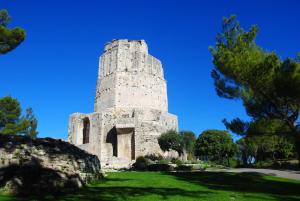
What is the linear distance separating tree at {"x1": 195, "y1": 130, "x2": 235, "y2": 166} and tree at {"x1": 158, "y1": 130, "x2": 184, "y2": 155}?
14.1 metres

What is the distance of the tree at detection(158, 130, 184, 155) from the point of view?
111ft

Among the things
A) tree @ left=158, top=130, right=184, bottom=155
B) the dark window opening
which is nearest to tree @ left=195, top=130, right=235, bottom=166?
tree @ left=158, top=130, right=184, bottom=155

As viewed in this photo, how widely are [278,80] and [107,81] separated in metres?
27.8

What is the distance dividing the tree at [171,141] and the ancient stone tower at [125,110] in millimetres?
738

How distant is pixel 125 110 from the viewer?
36.6 metres

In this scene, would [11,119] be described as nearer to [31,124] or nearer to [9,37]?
[31,124]

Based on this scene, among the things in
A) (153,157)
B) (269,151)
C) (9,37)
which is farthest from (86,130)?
(9,37)

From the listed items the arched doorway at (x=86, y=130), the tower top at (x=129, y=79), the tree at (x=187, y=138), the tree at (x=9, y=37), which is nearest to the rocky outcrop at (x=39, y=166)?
the tree at (x=9, y=37)

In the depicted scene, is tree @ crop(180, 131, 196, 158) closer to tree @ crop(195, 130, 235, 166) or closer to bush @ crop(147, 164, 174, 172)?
bush @ crop(147, 164, 174, 172)

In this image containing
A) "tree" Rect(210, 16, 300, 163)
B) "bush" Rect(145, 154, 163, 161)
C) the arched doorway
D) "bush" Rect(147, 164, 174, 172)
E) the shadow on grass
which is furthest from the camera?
the arched doorway

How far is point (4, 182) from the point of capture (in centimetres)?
900

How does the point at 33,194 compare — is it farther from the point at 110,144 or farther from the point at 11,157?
the point at 110,144

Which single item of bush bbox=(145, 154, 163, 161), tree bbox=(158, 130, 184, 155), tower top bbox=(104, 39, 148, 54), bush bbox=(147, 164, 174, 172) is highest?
tower top bbox=(104, 39, 148, 54)

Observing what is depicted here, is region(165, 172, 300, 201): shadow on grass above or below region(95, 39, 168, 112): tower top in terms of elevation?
below
